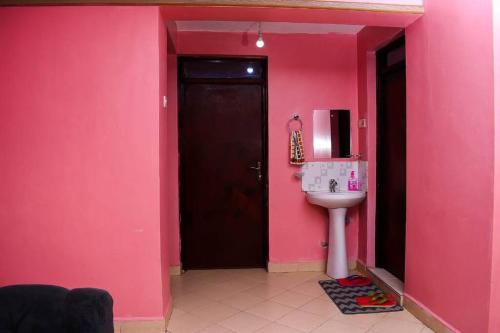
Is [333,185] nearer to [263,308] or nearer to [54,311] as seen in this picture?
[263,308]

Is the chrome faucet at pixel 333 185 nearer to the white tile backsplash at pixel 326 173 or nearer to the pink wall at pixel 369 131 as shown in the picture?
the white tile backsplash at pixel 326 173

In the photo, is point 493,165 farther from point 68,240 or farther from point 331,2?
point 68,240

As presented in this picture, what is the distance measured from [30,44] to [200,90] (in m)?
1.78

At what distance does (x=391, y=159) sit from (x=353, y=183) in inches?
22.1

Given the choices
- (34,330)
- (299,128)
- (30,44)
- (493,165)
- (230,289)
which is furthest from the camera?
(299,128)

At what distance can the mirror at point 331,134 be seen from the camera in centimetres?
411

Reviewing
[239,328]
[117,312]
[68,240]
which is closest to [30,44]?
[68,240]

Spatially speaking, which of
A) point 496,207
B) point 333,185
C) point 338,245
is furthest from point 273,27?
point 496,207

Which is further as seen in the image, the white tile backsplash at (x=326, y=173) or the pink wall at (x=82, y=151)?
the white tile backsplash at (x=326, y=173)

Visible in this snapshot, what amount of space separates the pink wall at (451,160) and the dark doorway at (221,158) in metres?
1.65

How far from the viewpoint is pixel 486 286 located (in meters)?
2.18

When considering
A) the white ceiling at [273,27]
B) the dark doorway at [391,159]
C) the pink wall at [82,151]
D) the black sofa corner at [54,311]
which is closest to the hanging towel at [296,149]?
the dark doorway at [391,159]

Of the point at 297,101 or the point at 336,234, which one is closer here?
the point at 336,234

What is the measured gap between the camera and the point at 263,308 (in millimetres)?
3150
